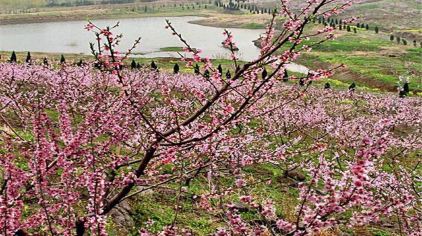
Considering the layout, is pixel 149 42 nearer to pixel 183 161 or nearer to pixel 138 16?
pixel 138 16

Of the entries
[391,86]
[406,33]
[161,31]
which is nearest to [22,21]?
[161,31]

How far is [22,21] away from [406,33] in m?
128

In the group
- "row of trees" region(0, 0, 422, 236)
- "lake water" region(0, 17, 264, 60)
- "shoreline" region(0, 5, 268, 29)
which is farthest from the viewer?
"shoreline" region(0, 5, 268, 29)

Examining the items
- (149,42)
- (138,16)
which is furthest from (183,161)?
(138,16)

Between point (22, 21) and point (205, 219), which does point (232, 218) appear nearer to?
point (205, 219)

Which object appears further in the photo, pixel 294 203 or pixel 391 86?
pixel 391 86

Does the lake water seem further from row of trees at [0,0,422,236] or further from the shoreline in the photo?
row of trees at [0,0,422,236]

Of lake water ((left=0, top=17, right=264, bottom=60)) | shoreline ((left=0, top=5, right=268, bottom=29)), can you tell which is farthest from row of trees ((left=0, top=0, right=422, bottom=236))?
shoreline ((left=0, top=5, right=268, bottom=29))

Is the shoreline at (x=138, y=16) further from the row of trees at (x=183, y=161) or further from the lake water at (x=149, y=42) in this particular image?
the row of trees at (x=183, y=161)

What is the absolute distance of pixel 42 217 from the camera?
5.87 meters

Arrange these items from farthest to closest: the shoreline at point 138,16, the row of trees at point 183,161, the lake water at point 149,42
Result: the shoreline at point 138,16
the lake water at point 149,42
the row of trees at point 183,161

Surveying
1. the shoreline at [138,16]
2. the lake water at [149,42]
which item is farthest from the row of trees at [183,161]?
the shoreline at [138,16]

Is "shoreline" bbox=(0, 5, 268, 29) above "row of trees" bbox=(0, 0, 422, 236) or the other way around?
the other way around

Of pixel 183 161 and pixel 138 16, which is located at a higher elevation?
pixel 183 161
